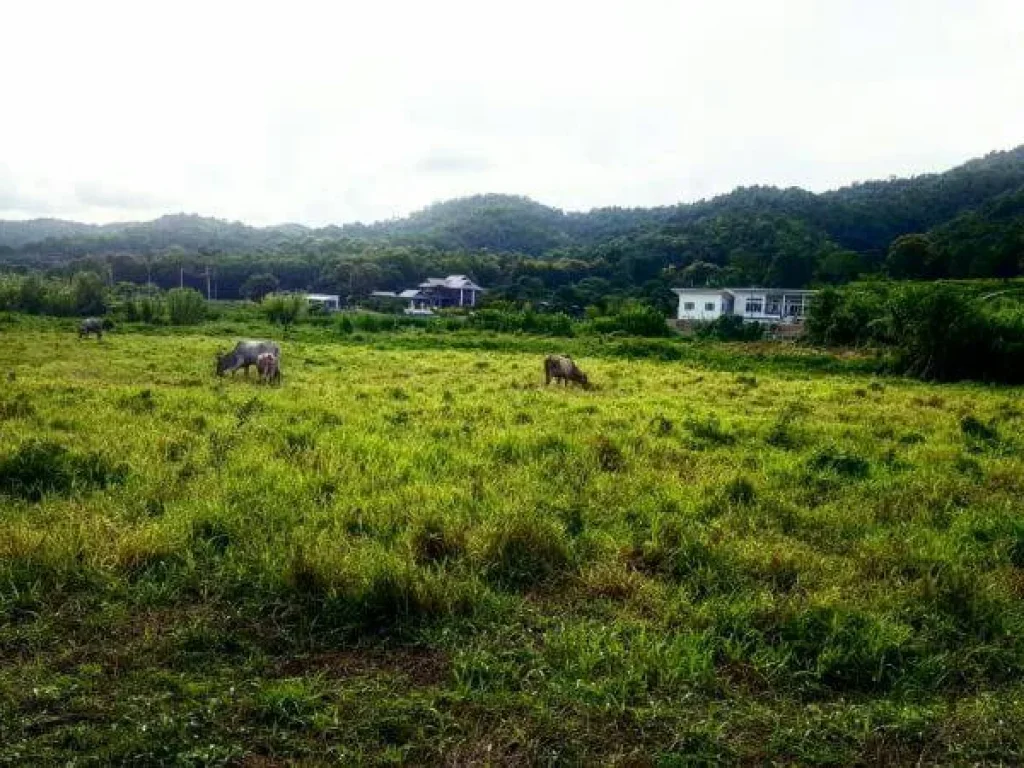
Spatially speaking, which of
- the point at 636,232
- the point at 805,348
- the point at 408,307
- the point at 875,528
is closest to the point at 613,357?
the point at 805,348

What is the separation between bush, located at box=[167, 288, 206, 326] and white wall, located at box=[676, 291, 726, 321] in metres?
45.6

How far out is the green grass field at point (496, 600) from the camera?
4109 millimetres

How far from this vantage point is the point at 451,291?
103 metres

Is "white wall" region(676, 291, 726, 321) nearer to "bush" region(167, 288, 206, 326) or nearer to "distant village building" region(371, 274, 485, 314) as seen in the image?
"distant village building" region(371, 274, 485, 314)

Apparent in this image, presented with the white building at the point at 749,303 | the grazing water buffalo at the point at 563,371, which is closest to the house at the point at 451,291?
the white building at the point at 749,303

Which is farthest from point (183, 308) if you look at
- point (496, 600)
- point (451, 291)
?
point (451, 291)

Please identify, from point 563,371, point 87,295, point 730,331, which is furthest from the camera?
point 87,295

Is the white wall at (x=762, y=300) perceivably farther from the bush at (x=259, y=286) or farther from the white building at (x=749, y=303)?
the bush at (x=259, y=286)

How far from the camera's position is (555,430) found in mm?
11609

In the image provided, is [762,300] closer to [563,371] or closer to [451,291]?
[451,291]

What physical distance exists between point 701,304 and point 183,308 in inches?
1902

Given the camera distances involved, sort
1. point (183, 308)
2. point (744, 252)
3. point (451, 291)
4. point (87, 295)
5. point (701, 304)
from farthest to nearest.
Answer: point (451, 291), point (744, 252), point (701, 304), point (87, 295), point (183, 308)

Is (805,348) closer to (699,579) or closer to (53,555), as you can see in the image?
(699,579)

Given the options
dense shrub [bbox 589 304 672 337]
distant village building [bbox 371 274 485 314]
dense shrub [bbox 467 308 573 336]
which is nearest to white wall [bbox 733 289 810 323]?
dense shrub [bbox 589 304 672 337]
